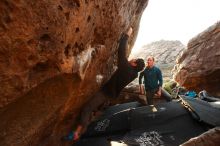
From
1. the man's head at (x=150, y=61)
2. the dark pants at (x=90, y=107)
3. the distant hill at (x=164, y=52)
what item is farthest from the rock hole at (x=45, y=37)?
the distant hill at (x=164, y=52)

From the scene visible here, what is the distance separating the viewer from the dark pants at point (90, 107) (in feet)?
26.8

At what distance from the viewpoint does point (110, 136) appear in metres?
8.98

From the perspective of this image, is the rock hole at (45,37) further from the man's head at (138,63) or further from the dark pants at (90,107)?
the man's head at (138,63)

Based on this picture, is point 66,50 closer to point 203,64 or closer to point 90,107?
point 90,107

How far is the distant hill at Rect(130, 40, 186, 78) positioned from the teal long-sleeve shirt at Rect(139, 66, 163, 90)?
1762 inches

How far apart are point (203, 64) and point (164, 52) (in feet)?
171

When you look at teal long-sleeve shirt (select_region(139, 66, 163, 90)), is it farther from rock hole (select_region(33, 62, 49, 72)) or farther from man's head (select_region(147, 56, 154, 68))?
rock hole (select_region(33, 62, 49, 72))

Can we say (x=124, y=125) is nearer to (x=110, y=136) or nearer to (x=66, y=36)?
(x=110, y=136)

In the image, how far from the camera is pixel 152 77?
10.6m

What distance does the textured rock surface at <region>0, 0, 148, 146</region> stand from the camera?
4.25 meters

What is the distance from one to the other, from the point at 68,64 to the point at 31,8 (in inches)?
62.9

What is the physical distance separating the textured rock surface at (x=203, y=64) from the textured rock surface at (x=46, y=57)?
31.5 feet

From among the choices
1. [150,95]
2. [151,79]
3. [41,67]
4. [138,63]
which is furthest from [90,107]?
[41,67]

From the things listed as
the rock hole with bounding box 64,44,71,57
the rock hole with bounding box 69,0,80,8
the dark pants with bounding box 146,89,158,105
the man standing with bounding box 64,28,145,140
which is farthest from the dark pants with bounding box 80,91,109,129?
the rock hole with bounding box 69,0,80,8
